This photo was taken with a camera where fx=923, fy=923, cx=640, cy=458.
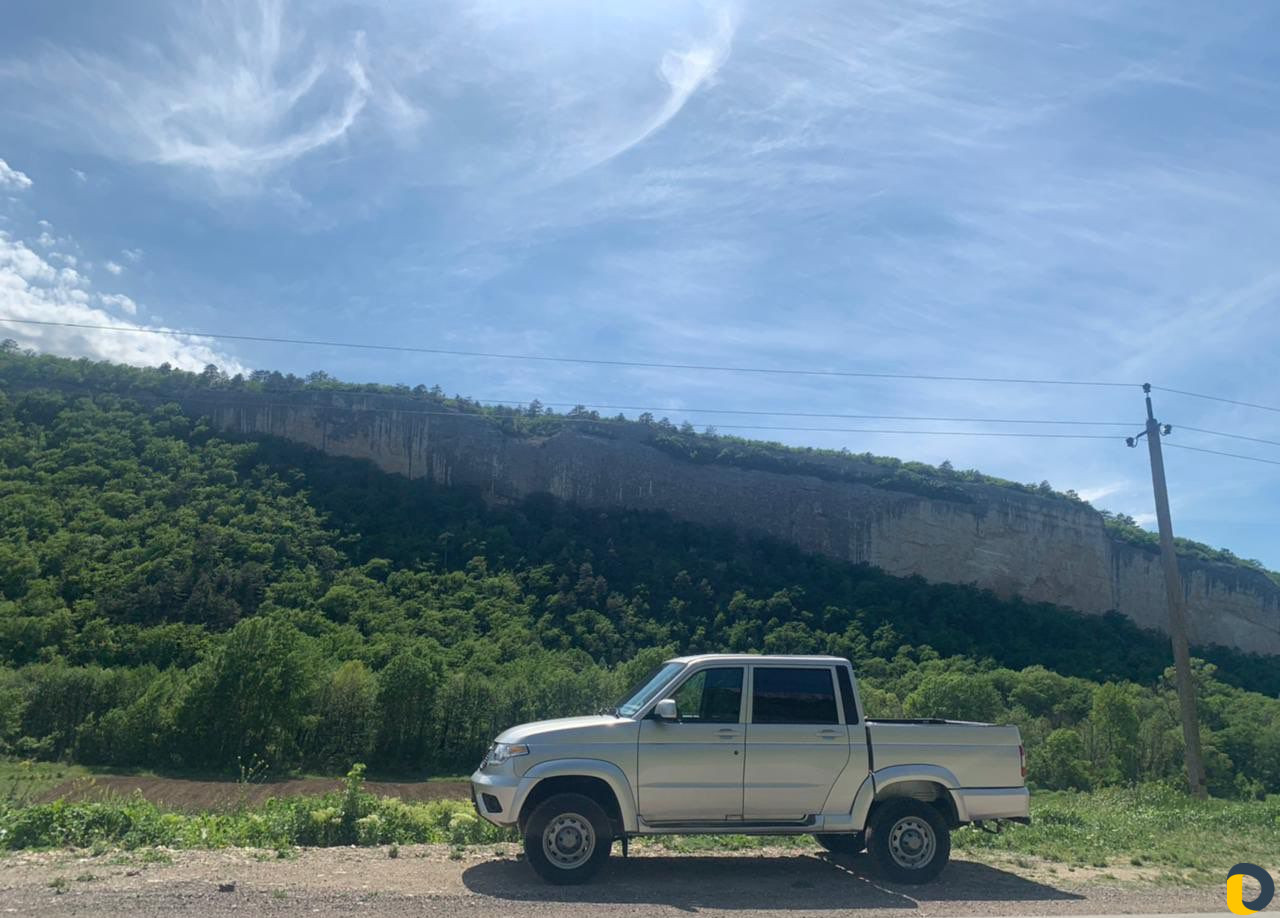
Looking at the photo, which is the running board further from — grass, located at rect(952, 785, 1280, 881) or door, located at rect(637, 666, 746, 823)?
grass, located at rect(952, 785, 1280, 881)

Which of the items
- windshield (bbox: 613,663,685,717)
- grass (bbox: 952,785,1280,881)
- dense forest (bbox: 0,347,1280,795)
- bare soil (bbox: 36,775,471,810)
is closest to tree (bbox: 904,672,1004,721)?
dense forest (bbox: 0,347,1280,795)

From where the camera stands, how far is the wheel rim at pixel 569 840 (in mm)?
8406

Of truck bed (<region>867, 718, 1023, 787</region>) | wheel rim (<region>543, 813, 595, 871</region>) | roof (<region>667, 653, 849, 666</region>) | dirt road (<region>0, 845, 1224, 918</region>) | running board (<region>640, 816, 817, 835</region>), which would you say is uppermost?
roof (<region>667, 653, 849, 666</region>)

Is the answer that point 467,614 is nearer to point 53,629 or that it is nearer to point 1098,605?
point 53,629

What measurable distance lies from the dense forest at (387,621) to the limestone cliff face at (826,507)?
6.90ft

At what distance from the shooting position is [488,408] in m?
77.0

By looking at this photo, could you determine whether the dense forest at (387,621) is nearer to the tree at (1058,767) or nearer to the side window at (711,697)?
the tree at (1058,767)

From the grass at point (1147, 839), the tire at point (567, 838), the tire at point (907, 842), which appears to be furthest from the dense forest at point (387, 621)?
the tire at point (567, 838)

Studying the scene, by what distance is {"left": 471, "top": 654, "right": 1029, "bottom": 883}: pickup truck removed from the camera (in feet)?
27.9

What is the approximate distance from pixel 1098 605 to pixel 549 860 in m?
77.8

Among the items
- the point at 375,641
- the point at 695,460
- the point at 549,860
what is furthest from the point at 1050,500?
the point at 549,860

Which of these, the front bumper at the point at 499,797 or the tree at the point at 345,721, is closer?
the front bumper at the point at 499,797

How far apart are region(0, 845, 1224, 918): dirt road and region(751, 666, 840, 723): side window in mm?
1570

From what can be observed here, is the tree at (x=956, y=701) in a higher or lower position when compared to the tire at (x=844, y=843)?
higher
